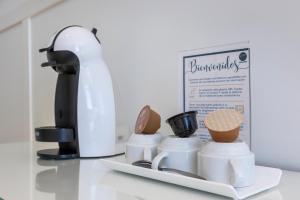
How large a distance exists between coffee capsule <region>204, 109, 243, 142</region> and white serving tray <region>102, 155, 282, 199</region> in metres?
0.08

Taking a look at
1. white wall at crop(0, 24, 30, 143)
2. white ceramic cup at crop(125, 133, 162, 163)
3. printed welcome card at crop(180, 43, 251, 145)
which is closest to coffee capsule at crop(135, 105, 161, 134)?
white ceramic cup at crop(125, 133, 162, 163)

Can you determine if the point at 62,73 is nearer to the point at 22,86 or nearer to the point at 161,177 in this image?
the point at 161,177

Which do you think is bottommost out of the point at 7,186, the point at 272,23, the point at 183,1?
the point at 7,186

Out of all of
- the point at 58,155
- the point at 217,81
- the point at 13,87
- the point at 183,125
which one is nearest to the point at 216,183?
the point at 183,125

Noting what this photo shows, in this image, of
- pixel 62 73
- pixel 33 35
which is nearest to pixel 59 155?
pixel 62 73

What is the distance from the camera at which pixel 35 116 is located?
→ 1.57m

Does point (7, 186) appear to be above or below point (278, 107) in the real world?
below

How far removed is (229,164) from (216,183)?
3cm

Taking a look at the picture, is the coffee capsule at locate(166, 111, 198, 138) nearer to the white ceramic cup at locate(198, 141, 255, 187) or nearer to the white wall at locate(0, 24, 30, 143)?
the white ceramic cup at locate(198, 141, 255, 187)

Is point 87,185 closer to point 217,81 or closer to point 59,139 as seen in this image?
point 59,139

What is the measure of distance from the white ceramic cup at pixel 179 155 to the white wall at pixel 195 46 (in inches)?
8.5

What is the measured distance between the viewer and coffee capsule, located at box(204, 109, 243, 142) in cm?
48

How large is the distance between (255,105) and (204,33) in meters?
0.23

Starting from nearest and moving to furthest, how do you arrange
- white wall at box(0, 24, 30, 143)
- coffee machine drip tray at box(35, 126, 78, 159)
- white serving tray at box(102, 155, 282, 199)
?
1. white serving tray at box(102, 155, 282, 199)
2. coffee machine drip tray at box(35, 126, 78, 159)
3. white wall at box(0, 24, 30, 143)
